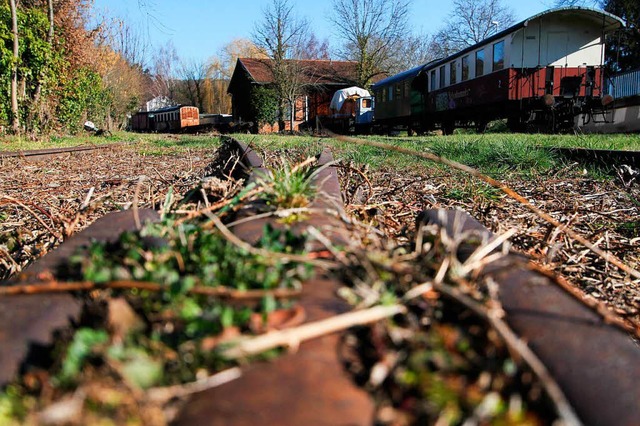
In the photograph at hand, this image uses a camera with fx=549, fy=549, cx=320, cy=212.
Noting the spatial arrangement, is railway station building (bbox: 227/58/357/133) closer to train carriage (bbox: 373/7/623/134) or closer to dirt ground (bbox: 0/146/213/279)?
train carriage (bbox: 373/7/623/134)

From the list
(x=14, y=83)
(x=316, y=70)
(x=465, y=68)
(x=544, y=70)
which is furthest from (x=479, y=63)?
(x=316, y=70)

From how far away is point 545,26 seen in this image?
2006cm

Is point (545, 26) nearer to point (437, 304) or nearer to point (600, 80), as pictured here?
point (600, 80)

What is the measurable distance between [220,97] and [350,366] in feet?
265

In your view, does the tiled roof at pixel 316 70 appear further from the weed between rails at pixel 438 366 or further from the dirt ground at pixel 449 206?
the weed between rails at pixel 438 366

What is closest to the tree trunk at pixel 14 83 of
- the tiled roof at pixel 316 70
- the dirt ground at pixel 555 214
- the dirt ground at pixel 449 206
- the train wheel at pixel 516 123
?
the dirt ground at pixel 449 206

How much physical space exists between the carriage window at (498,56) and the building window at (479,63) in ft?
3.78

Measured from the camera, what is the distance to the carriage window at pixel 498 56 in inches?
792

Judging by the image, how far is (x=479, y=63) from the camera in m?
22.3

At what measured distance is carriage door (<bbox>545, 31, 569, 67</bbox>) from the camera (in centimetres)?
2028

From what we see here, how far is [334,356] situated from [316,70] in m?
49.9

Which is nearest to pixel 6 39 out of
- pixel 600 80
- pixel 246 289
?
pixel 246 289

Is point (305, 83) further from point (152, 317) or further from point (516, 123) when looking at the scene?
point (152, 317)

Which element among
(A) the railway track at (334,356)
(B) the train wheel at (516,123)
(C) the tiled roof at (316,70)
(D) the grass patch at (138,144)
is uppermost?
(C) the tiled roof at (316,70)
